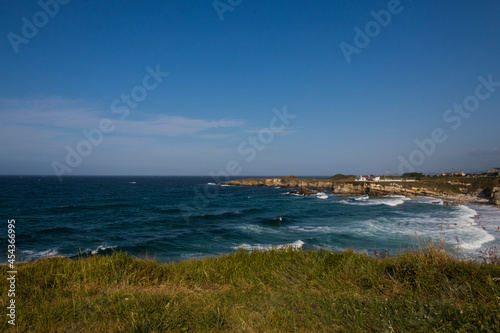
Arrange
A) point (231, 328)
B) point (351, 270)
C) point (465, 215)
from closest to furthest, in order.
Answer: point (231, 328)
point (351, 270)
point (465, 215)

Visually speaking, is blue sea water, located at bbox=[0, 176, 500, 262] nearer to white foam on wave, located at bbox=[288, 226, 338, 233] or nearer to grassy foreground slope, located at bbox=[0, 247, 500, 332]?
white foam on wave, located at bbox=[288, 226, 338, 233]

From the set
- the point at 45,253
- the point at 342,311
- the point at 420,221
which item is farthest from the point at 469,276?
the point at 420,221

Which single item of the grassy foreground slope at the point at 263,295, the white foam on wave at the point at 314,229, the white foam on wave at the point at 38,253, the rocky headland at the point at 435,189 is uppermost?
the grassy foreground slope at the point at 263,295

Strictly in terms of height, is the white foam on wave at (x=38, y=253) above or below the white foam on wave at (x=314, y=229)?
above

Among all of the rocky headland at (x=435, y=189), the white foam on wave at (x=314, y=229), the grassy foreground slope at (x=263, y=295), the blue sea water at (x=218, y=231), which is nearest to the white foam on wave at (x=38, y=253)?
the blue sea water at (x=218, y=231)

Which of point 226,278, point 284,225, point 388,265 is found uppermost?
point 388,265

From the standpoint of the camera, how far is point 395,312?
4312 mm

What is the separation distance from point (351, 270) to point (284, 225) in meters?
22.5

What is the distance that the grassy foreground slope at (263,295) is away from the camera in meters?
4.16

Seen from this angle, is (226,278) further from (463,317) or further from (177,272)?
(463,317)

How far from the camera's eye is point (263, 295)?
5.61 meters

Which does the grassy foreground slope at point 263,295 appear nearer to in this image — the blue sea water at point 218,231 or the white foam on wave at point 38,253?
the blue sea water at point 218,231

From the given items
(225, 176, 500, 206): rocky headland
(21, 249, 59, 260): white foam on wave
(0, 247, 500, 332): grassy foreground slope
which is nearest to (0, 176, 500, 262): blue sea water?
(21, 249, 59, 260): white foam on wave

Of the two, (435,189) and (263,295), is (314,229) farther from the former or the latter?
(435,189)
